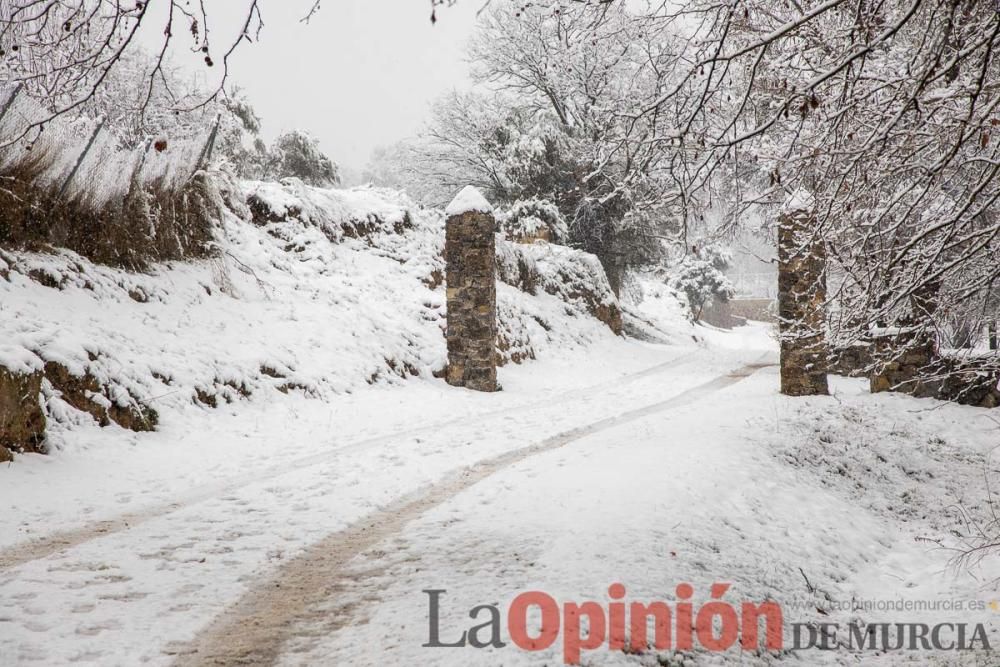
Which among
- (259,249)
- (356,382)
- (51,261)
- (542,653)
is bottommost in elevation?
(542,653)

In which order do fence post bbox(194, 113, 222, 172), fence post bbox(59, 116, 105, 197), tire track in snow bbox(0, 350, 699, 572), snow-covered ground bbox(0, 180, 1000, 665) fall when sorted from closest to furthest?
1. snow-covered ground bbox(0, 180, 1000, 665)
2. tire track in snow bbox(0, 350, 699, 572)
3. fence post bbox(59, 116, 105, 197)
4. fence post bbox(194, 113, 222, 172)

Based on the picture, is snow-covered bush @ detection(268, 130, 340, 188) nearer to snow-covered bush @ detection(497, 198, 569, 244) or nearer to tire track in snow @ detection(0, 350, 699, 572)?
snow-covered bush @ detection(497, 198, 569, 244)

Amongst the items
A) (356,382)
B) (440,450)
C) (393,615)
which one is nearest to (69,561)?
(393,615)

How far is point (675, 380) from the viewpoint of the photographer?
12641mm

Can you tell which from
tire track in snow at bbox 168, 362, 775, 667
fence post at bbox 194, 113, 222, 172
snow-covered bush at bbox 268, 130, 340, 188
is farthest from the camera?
snow-covered bush at bbox 268, 130, 340, 188

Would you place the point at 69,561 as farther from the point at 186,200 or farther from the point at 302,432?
the point at 186,200

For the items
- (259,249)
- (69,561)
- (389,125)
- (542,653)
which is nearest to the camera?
(542,653)

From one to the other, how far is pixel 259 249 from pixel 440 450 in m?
6.83

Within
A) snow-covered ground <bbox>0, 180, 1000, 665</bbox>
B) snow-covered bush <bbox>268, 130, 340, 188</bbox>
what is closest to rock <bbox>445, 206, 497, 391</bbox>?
snow-covered ground <bbox>0, 180, 1000, 665</bbox>

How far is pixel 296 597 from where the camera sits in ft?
10.5

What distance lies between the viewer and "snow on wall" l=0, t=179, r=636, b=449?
6398 millimetres

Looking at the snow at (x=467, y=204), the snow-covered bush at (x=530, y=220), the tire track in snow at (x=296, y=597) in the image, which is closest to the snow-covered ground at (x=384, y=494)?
the tire track in snow at (x=296, y=597)

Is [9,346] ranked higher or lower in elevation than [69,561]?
higher

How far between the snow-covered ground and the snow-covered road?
0.02 meters
